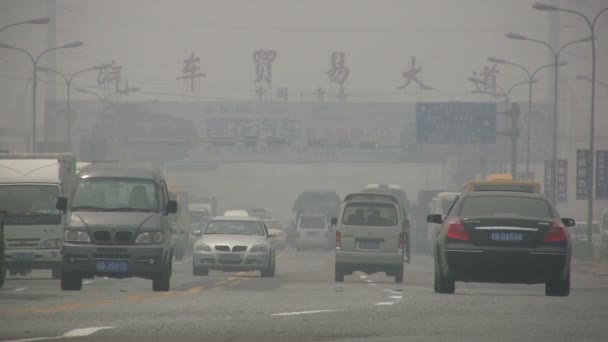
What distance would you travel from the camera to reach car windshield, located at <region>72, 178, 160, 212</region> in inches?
915

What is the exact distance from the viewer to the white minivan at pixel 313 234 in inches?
2606

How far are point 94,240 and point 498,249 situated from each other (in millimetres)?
6522

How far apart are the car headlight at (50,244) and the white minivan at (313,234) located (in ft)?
122

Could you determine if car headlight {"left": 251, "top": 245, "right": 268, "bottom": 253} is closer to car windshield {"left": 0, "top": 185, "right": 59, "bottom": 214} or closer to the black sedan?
car windshield {"left": 0, "top": 185, "right": 59, "bottom": 214}

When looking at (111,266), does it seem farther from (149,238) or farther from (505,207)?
(505,207)

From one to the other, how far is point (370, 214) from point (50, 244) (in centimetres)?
691

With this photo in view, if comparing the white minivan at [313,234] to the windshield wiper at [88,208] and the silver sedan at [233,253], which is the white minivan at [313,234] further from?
the windshield wiper at [88,208]

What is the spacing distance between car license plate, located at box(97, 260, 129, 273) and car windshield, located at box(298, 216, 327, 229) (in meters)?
44.1

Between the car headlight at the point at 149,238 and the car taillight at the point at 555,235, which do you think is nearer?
the car taillight at the point at 555,235

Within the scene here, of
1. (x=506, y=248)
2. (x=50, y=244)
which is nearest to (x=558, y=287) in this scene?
(x=506, y=248)

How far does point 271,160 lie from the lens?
331 feet

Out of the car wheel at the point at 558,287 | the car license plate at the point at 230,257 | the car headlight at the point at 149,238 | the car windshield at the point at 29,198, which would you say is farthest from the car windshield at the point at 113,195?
the car license plate at the point at 230,257

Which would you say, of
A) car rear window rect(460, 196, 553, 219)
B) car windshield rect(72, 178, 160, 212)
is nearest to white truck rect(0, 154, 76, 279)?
car windshield rect(72, 178, 160, 212)

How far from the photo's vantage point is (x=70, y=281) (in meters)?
23.2
